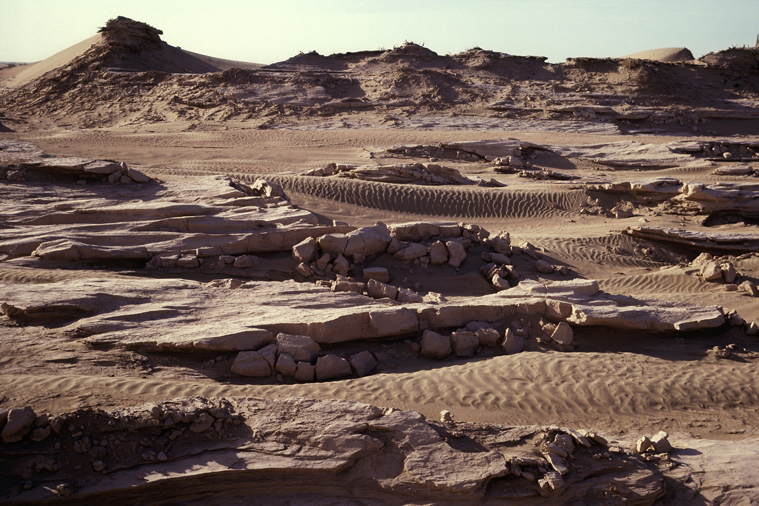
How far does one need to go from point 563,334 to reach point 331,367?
335cm

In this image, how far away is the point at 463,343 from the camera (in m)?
6.80

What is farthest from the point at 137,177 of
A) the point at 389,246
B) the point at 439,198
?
the point at 439,198

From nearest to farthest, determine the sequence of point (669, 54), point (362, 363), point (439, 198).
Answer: point (362, 363) < point (439, 198) < point (669, 54)

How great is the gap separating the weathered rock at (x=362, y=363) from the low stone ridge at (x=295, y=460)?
1.72 m

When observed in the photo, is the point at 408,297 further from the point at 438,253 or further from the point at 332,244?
the point at 332,244

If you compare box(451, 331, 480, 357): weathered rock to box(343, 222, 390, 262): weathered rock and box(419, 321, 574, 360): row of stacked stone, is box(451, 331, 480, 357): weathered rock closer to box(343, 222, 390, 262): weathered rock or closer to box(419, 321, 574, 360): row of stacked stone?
box(419, 321, 574, 360): row of stacked stone

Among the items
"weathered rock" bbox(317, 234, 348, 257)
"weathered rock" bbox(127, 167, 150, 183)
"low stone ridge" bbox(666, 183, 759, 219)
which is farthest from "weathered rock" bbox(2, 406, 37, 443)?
"low stone ridge" bbox(666, 183, 759, 219)

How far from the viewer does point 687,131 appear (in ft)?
80.7

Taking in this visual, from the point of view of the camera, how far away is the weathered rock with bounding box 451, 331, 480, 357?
6.79 metres

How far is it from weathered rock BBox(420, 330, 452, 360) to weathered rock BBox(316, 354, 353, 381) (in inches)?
44.0

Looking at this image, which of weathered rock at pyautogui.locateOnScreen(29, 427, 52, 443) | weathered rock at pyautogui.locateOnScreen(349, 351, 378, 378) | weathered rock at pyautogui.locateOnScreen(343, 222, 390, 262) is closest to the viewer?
weathered rock at pyautogui.locateOnScreen(29, 427, 52, 443)

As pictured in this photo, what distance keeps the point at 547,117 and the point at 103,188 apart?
68.5ft

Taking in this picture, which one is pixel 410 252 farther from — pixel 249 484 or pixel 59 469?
pixel 59 469

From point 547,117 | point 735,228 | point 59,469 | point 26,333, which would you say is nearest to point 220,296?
point 26,333
